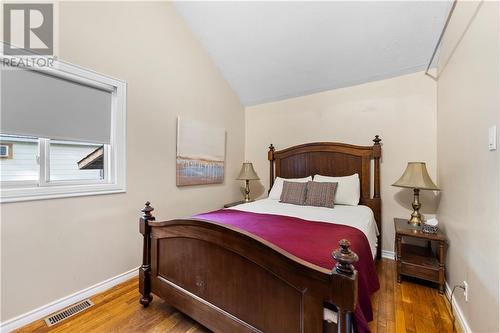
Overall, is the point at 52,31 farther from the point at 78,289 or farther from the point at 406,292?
the point at 406,292

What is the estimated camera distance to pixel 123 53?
7.46ft

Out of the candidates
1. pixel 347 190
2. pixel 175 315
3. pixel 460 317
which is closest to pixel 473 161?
pixel 460 317

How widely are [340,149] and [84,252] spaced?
10.3 feet

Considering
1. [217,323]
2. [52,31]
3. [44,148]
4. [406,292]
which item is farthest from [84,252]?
[406,292]

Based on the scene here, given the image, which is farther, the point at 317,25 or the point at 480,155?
the point at 317,25

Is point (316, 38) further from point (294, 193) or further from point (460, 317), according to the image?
point (460, 317)

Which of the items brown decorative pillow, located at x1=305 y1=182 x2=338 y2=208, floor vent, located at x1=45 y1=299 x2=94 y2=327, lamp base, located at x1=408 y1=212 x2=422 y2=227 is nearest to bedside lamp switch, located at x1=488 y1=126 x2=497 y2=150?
lamp base, located at x1=408 y1=212 x2=422 y2=227

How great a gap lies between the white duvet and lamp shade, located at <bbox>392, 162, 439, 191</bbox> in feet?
1.65

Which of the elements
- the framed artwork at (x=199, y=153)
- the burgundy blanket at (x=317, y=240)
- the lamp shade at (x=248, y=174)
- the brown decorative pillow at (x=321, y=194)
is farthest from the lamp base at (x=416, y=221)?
the framed artwork at (x=199, y=153)

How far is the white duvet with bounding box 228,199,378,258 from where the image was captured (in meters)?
2.00

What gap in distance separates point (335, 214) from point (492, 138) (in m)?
1.32

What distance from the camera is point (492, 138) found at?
3.88 feet

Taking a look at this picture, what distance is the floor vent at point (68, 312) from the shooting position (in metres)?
1.67

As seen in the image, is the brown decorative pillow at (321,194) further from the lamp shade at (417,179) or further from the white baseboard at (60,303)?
the white baseboard at (60,303)
